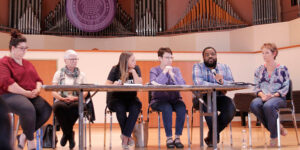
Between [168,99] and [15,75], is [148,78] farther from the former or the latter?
[15,75]

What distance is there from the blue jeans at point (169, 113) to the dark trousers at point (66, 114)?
849 mm

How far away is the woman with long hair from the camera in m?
3.73

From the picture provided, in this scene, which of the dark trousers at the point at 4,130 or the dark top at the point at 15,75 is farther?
the dark top at the point at 15,75

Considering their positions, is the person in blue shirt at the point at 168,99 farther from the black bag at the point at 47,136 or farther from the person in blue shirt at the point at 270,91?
the black bag at the point at 47,136

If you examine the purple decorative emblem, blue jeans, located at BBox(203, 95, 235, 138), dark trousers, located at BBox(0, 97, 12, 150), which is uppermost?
the purple decorative emblem

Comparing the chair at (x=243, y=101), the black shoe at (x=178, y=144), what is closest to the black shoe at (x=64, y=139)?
the black shoe at (x=178, y=144)

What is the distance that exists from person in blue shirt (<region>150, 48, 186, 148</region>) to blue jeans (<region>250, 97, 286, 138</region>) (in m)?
0.80

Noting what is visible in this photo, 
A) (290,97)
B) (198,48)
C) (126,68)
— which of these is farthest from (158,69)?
(198,48)

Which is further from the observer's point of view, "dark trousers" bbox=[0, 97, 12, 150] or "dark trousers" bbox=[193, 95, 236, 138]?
"dark trousers" bbox=[193, 95, 236, 138]

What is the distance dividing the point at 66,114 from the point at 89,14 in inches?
209

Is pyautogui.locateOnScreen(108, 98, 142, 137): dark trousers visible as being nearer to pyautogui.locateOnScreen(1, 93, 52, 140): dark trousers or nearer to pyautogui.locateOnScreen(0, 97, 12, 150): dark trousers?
pyautogui.locateOnScreen(1, 93, 52, 140): dark trousers

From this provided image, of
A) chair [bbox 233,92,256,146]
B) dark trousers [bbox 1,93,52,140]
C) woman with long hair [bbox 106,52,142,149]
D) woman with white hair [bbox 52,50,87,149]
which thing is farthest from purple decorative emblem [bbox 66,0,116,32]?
dark trousers [bbox 1,93,52,140]

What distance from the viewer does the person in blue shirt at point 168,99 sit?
3.76 metres

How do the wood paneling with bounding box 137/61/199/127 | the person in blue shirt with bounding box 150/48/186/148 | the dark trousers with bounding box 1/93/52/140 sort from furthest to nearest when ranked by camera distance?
the wood paneling with bounding box 137/61/199/127 < the person in blue shirt with bounding box 150/48/186/148 < the dark trousers with bounding box 1/93/52/140
